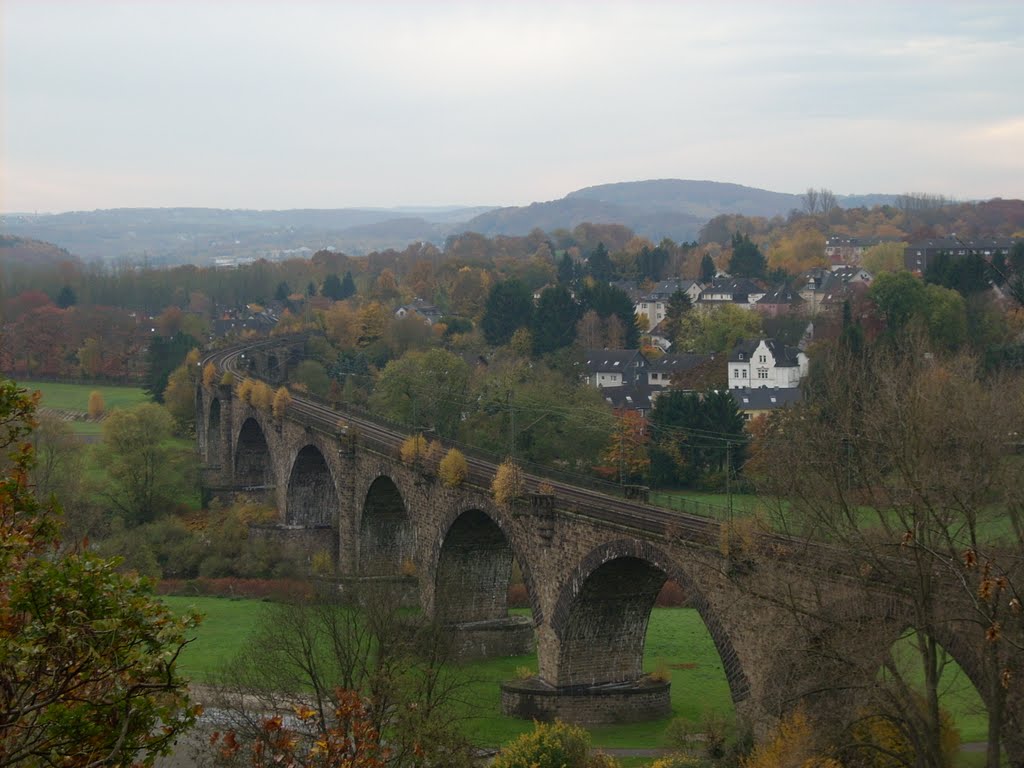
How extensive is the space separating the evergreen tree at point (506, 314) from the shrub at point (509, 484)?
66259 mm

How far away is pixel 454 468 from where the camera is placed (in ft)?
143

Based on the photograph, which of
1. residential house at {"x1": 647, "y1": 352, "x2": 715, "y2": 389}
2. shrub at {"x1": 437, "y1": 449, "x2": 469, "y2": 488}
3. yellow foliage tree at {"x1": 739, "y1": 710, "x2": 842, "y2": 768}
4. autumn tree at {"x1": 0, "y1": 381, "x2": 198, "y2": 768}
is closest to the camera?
autumn tree at {"x1": 0, "y1": 381, "x2": 198, "y2": 768}

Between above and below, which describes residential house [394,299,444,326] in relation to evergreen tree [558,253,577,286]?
below

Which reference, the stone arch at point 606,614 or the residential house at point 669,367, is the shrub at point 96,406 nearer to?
the residential house at point 669,367

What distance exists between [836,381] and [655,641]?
14.5 m

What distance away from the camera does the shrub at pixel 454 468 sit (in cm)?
4350

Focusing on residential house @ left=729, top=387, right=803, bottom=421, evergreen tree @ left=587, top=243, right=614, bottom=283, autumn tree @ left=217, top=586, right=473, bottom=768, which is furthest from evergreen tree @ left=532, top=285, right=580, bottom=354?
autumn tree @ left=217, top=586, right=473, bottom=768

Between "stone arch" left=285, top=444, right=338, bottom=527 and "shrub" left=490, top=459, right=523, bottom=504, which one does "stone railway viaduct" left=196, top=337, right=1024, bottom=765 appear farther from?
"shrub" left=490, top=459, right=523, bottom=504

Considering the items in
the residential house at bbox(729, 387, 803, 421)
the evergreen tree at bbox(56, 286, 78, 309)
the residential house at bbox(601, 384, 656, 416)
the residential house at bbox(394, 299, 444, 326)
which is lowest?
the residential house at bbox(601, 384, 656, 416)

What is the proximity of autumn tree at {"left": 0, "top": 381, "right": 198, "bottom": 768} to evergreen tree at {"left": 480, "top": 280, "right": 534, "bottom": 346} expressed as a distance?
9493cm

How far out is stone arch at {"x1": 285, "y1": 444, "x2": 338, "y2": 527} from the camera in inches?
2544

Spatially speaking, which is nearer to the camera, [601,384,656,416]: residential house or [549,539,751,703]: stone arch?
[549,539,751,703]: stone arch

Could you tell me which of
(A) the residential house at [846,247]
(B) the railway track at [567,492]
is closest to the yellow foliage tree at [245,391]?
(B) the railway track at [567,492]

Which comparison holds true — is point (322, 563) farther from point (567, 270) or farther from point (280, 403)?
point (567, 270)
